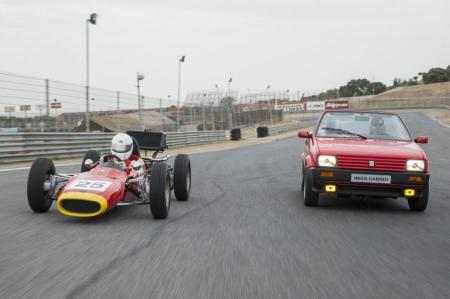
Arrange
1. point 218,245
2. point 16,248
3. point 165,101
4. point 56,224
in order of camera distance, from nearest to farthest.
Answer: point 16,248 → point 218,245 → point 56,224 → point 165,101

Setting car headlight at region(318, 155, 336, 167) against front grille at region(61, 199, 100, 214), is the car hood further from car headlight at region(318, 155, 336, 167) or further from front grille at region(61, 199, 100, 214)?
front grille at region(61, 199, 100, 214)

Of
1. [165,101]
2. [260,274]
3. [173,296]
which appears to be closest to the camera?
[173,296]

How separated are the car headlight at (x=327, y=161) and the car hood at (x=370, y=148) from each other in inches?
2.2

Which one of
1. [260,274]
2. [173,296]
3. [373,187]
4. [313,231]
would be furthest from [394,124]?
[173,296]

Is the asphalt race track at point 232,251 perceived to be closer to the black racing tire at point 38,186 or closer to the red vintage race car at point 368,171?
the black racing tire at point 38,186

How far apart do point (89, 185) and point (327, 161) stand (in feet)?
10.7

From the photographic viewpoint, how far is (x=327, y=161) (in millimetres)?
9133

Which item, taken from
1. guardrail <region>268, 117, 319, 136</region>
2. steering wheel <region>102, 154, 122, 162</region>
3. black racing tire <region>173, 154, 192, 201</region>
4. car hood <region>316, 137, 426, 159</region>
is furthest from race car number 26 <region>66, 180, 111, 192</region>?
guardrail <region>268, 117, 319, 136</region>

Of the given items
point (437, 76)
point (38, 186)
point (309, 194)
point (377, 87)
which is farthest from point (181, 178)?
point (377, 87)

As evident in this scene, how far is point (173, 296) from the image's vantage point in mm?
4496

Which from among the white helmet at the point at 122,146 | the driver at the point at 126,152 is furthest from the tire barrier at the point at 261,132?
the white helmet at the point at 122,146

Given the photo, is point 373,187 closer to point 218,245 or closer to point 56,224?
point 218,245

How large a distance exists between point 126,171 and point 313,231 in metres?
2.62

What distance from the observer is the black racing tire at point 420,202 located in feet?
29.9
